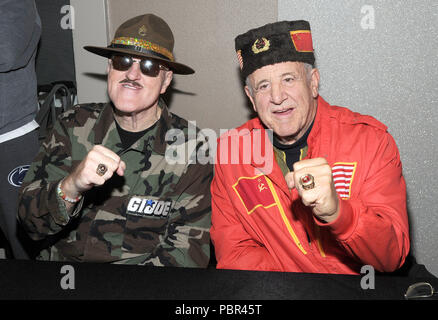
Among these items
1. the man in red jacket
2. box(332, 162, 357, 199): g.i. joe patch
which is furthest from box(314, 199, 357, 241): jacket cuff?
box(332, 162, 357, 199): g.i. joe patch

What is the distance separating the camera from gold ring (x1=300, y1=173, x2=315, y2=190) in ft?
3.85

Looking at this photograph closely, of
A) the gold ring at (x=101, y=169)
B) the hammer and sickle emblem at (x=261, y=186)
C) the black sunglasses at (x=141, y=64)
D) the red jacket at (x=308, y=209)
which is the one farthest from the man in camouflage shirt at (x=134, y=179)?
the gold ring at (x=101, y=169)

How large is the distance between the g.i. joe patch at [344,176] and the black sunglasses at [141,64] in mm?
877

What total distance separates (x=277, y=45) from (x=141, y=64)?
0.59 m

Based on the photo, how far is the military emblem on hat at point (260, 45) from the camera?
5.66 feet

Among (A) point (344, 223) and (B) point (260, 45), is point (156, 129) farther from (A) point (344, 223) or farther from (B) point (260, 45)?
(A) point (344, 223)

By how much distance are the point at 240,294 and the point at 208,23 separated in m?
1.64

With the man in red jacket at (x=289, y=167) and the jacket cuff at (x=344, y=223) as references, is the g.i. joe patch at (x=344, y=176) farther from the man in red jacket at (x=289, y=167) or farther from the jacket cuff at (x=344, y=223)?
the jacket cuff at (x=344, y=223)

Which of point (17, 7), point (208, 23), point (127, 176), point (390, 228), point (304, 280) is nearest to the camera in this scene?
point (304, 280)

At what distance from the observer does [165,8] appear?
2361mm

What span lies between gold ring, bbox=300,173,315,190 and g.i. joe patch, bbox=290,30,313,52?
2.42ft
